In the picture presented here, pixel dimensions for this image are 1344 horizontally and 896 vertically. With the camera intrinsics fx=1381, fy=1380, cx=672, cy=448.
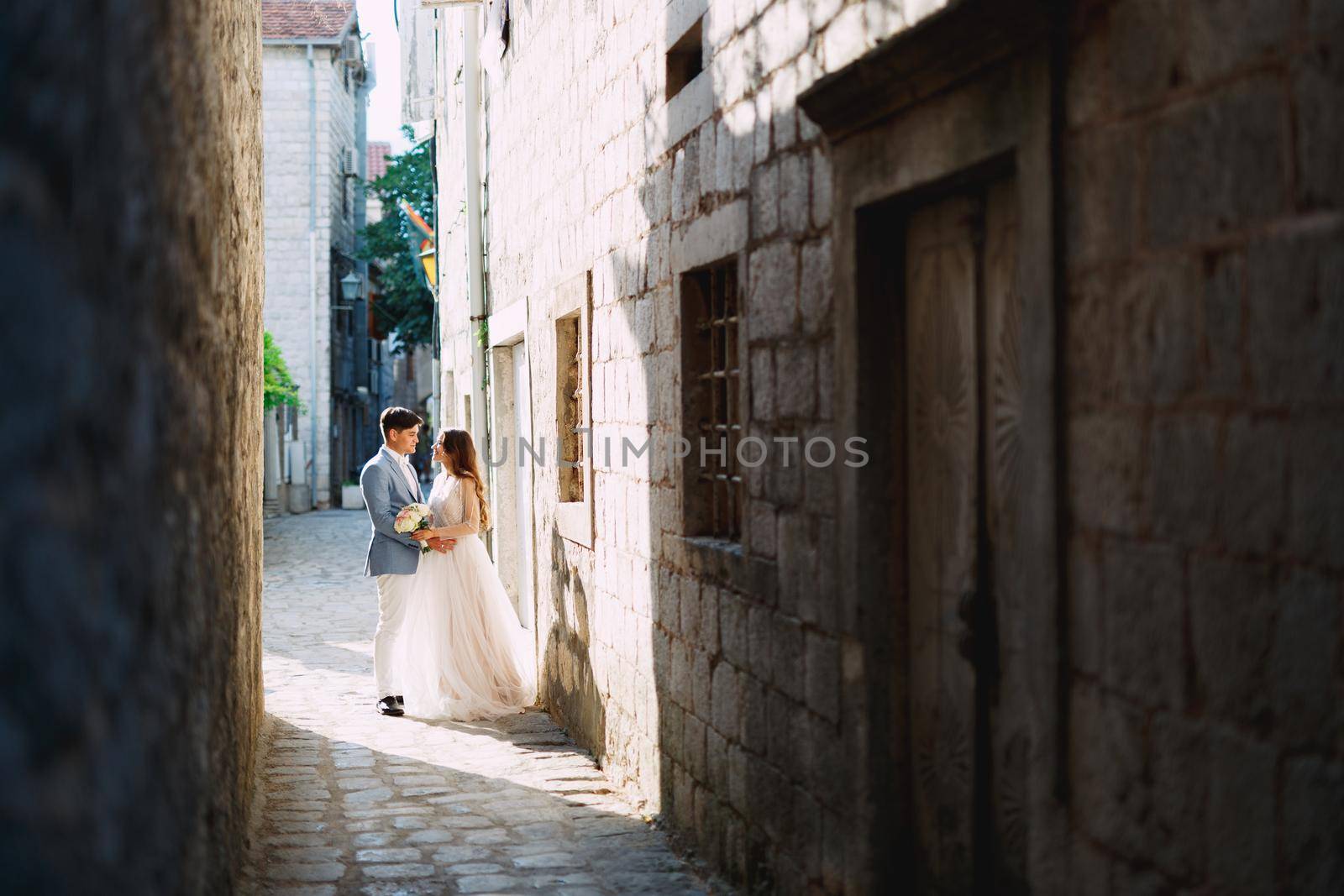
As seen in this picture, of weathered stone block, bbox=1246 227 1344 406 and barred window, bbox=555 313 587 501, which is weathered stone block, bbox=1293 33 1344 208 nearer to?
weathered stone block, bbox=1246 227 1344 406

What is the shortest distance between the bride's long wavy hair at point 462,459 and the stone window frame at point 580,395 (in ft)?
2.29

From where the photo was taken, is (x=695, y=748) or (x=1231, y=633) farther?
(x=695, y=748)

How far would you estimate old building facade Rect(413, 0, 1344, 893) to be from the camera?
210cm

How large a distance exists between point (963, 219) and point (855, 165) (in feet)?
1.48

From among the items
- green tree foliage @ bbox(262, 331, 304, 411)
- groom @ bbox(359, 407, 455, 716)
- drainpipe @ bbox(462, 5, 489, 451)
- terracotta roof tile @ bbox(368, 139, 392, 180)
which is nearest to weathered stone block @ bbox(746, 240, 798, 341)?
groom @ bbox(359, 407, 455, 716)

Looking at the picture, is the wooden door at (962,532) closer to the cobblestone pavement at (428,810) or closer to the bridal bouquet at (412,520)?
the cobblestone pavement at (428,810)

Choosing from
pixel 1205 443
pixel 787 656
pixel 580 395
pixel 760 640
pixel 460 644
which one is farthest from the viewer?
pixel 460 644

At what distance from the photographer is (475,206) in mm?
12539

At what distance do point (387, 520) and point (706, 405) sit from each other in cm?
359

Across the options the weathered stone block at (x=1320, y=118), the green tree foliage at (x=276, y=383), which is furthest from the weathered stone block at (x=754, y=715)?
the green tree foliage at (x=276, y=383)

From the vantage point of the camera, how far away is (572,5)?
7.51 m

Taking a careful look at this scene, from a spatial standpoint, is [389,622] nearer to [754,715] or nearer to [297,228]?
[754,715]

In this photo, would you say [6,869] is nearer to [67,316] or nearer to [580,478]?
[67,316]

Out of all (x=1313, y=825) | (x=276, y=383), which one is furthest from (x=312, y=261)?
(x=1313, y=825)
